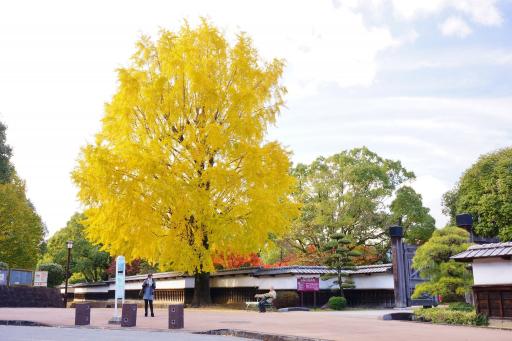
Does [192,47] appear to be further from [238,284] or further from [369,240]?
[369,240]

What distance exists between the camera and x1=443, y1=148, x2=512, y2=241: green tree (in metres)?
39.7

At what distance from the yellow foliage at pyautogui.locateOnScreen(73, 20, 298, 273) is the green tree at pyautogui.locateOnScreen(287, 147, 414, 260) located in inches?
668

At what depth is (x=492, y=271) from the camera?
15.3m

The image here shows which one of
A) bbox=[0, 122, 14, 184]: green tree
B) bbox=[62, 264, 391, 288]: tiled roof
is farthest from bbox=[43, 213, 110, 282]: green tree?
bbox=[62, 264, 391, 288]: tiled roof

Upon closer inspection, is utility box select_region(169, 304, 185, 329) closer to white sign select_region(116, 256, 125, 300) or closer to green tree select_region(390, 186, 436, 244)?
white sign select_region(116, 256, 125, 300)

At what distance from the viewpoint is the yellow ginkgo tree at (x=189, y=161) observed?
73.9 feet

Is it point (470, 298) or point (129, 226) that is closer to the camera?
point (470, 298)

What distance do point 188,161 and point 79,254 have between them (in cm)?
3503

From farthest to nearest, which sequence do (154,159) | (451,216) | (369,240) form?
1. (451,216)
2. (369,240)
3. (154,159)

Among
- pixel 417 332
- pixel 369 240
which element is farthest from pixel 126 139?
pixel 369 240

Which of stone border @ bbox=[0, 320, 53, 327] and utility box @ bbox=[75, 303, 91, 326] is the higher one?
utility box @ bbox=[75, 303, 91, 326]

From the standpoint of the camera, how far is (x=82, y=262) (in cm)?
5300

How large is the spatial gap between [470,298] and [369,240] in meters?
22.5

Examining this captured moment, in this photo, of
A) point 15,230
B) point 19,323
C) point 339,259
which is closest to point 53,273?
point 15,230
